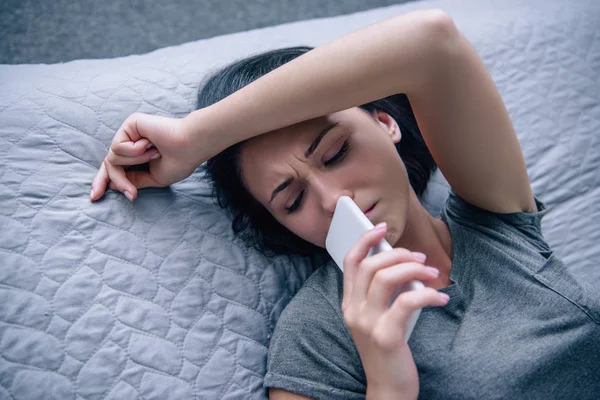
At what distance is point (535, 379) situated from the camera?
2.21ft

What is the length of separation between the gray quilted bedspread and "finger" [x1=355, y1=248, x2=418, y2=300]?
28 centimetres

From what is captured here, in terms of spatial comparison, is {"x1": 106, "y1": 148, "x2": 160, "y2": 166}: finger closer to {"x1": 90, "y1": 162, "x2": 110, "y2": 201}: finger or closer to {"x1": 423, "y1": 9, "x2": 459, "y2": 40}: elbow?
{"x1": 90, "y1": 162, "x2": 110, "y2": 201}: finger

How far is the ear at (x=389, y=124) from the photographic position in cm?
85

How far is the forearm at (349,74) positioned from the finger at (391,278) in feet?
0.83

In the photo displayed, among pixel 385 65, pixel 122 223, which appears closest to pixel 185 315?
pixel 122 223

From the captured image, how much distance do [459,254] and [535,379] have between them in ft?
0.69

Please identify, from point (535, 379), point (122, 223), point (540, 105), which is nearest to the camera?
point (535, 379)

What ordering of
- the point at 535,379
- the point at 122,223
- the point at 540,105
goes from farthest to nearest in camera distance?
the point at 540,105 → the point at 122,223 → the point at 535,379

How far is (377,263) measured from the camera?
22.3 inches

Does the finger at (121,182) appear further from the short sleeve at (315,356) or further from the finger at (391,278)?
the finger at (391,278)

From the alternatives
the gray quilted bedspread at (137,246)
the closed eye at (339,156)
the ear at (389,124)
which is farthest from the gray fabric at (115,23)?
the closed eye at (339,156)

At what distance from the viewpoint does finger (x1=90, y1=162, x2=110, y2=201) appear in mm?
781

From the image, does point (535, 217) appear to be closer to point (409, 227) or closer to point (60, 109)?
point (409, 227)

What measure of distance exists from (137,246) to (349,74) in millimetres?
406
